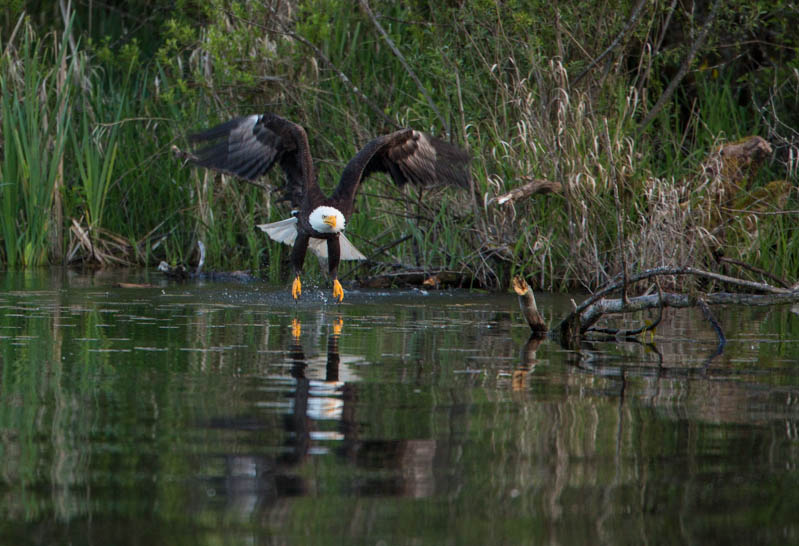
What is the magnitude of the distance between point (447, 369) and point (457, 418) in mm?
1142

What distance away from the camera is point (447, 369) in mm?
4895

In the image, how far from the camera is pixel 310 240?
947 centimetres

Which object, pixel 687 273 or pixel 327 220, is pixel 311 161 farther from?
pixel 687 273

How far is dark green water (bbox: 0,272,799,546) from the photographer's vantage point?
255 cm

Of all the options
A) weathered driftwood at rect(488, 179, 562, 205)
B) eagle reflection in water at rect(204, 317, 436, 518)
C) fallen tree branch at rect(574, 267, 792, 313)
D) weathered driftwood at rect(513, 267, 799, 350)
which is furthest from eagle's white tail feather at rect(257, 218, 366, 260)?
eagle reflection in water at rect(204, 317, 436, 518)

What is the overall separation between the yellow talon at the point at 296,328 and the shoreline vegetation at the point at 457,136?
1.98 metres

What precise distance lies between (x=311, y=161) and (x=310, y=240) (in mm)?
A: 871

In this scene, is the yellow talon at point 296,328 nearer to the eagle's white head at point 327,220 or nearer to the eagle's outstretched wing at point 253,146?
the eagle's white head at point 327,220

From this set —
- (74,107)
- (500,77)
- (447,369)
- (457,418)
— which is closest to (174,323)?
(447,369)

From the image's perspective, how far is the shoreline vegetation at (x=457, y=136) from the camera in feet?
29.5

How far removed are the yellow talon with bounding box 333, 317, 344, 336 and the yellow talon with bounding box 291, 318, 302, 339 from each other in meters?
0.19

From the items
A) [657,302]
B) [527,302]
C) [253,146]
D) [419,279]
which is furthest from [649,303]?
[419,279]

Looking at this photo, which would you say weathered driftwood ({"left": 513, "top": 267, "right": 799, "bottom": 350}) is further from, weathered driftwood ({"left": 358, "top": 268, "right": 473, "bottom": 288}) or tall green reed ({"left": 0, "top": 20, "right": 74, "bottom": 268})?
tall green reed ({"left": 0, "top": 20, "right": 74, "bottom": 268})

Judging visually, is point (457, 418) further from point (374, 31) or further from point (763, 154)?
point (374, 31)
